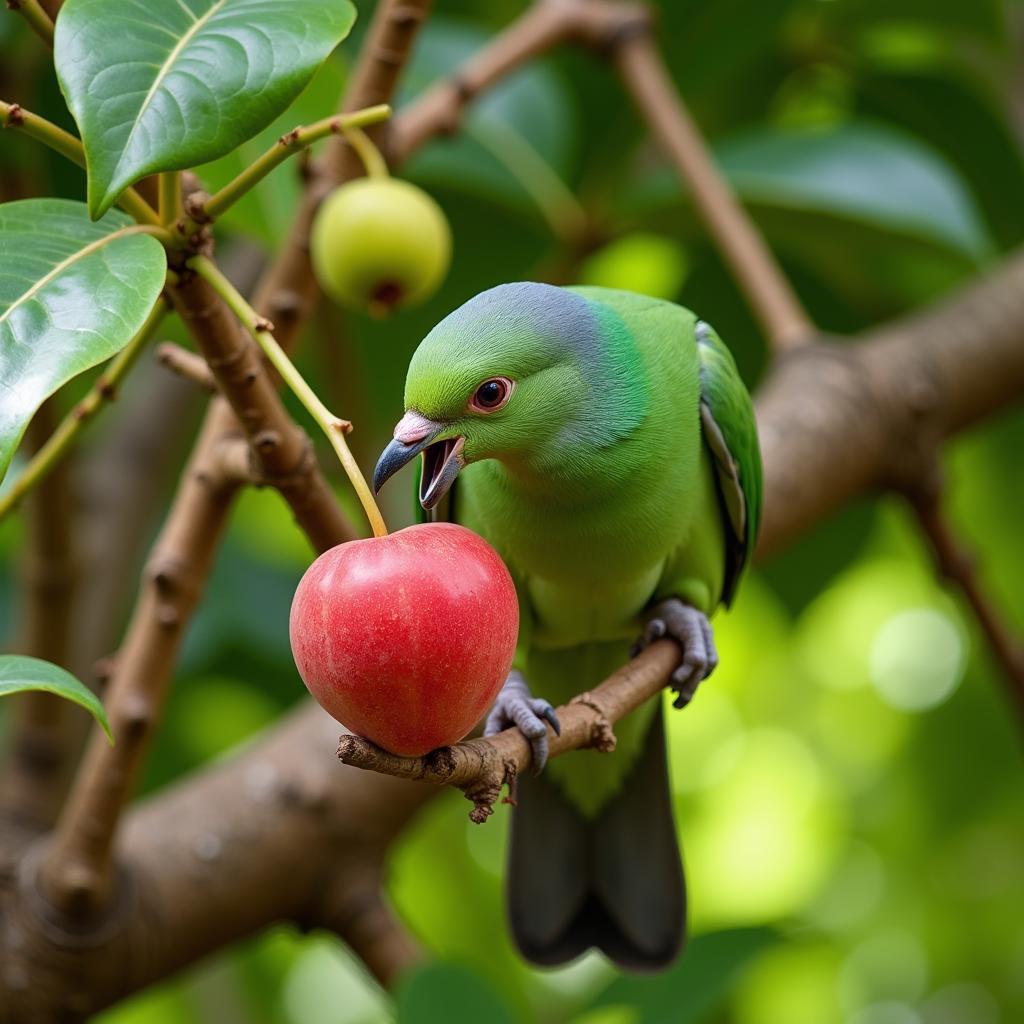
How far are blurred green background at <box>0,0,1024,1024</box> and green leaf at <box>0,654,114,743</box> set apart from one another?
117 centimetres

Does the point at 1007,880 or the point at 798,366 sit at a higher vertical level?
the point at 798,366

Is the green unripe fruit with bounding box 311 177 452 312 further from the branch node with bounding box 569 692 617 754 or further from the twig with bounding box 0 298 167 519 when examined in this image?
the branch node with bounding box 569 692 617 754

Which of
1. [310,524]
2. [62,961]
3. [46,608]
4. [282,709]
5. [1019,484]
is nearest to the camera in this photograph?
[310,524]

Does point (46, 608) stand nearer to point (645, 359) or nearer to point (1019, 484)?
point (645, 359)

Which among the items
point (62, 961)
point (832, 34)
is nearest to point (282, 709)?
point (62, 961)

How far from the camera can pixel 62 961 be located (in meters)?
2.00

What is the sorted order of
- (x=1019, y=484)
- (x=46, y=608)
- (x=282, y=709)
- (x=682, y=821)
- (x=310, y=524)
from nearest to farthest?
(x=310, y=524) → (x=46, y=608) → (x=282, y=709) → (x=1019, y=484) → (x=682, y=821)

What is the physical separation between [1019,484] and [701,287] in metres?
0.97

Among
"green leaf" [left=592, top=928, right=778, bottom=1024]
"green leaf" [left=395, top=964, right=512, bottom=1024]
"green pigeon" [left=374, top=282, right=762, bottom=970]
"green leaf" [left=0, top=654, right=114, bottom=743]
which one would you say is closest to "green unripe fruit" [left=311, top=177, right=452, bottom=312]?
"green pigeon" [left=374, top=282, right=762, bottom=970]

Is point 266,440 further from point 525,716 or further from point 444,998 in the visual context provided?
point 444,998

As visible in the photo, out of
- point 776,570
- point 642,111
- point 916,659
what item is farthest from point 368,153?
point 916,659

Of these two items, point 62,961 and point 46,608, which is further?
point 46,608

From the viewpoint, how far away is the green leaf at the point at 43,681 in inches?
42.4

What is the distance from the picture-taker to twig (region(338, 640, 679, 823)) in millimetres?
1090
